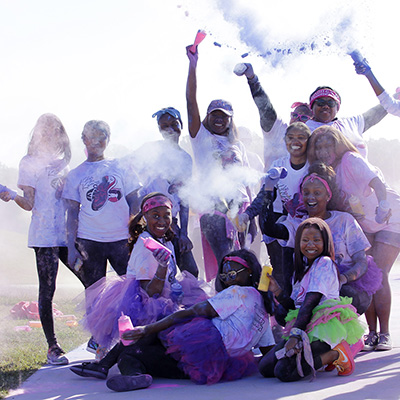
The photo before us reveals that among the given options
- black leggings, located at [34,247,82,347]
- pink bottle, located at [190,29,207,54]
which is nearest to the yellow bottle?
black leggings, located at [34,247,82,347]

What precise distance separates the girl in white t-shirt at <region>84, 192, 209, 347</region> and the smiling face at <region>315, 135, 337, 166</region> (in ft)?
3.54

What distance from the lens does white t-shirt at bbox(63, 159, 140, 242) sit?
4062 mm

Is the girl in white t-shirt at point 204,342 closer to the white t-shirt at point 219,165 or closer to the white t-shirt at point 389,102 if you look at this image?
→ the white t-shirt at point 219,165

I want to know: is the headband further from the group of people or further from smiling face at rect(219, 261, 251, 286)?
smiling face at rect(219, 261, 251, 286)

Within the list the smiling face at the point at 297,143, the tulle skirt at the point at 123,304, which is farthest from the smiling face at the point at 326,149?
the tulle skirt at the point at 123,304

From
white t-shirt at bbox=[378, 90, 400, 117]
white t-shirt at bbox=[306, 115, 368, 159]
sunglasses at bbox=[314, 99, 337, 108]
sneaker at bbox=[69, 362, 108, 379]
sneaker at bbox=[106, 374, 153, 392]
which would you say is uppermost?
sunglasses at bbox=[314, 99, 337, 108]

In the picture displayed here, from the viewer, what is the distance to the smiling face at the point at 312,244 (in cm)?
322

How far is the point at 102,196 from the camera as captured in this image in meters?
4.12

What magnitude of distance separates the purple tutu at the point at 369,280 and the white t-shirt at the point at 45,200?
6.81 feet

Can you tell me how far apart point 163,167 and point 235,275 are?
51.8 inches

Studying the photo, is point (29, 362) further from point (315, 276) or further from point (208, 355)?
point (315, 276)

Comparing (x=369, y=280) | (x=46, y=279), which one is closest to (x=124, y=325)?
(x=46, y=279)

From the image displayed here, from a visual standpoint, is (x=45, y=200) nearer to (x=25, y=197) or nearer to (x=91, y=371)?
(x=25, y=197)

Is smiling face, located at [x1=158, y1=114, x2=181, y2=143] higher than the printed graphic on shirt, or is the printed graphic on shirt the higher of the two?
smiling face, located at [x1=158, y1=114, x2=181, y2=143]
